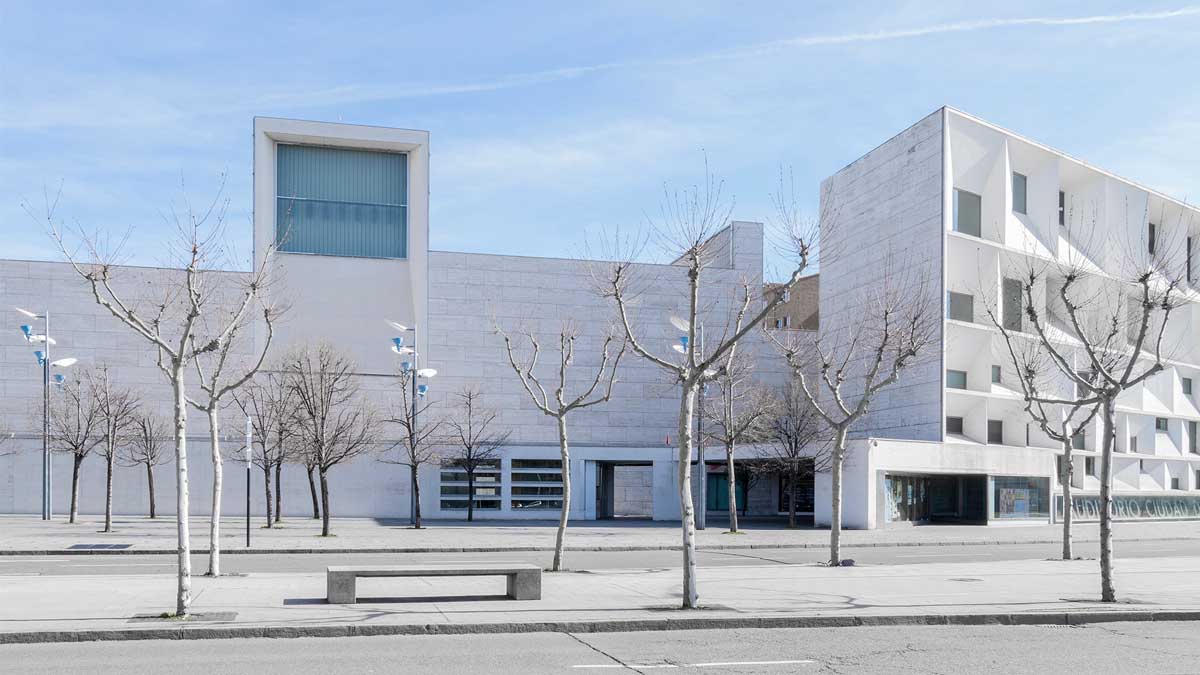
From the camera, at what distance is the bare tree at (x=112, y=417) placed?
1479 inches

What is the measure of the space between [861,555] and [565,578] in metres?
12.5

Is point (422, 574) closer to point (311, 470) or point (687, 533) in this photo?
point (687, 533)

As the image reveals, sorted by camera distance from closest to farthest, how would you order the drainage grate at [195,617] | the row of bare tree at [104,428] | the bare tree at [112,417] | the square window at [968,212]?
the drainage grate at [195,617] < the bare tree at [112,417] < the row of bare tree at [104,428] < the square window at [968,212]

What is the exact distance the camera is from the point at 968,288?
4609 cm

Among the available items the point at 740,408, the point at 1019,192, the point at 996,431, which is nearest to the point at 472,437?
the point at 740,408

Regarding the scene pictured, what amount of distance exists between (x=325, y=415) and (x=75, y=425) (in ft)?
43.5

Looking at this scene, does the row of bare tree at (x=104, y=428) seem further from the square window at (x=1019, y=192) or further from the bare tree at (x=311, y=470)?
the square window at (x=1019, y=192)

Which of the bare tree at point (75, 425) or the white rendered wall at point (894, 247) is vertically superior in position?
the white rendered wall at point (894, 247)

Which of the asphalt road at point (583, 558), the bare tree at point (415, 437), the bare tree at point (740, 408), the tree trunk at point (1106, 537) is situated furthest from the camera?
the bare tree at point (740, 408)

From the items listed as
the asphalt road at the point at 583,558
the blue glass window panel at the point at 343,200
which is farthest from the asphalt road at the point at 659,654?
the blue glass window panel at the point at 343,200

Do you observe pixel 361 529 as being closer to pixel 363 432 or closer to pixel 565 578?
pixel 363 432

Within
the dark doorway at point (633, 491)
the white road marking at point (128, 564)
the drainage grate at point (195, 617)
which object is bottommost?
the dark doorway at point (633, 491)

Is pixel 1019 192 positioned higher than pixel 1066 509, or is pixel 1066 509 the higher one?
pixel 1019 192

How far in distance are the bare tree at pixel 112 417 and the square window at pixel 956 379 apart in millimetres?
32720
